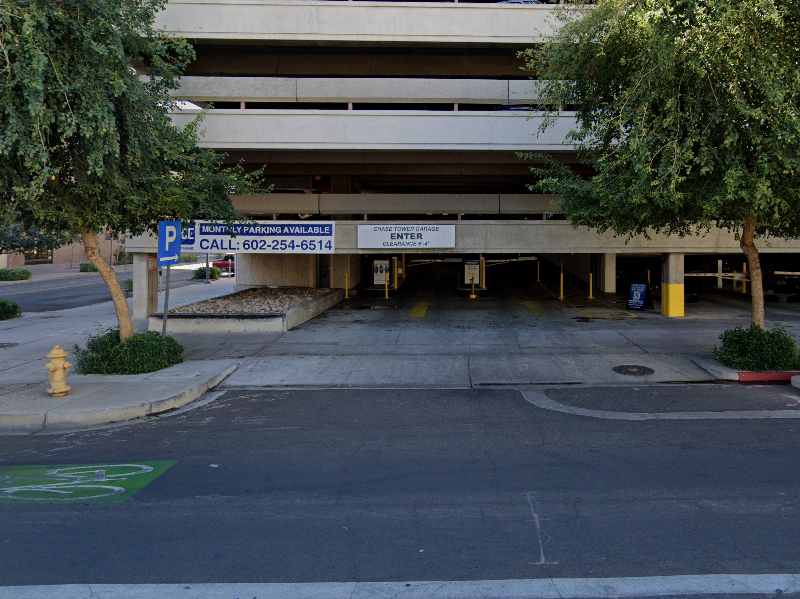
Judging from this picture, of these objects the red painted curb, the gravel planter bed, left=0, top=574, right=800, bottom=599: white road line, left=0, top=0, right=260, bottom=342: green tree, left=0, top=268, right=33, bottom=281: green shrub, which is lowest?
left=0, top=574, right=800, bottom=599: white road line

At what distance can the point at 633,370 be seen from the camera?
482 inches

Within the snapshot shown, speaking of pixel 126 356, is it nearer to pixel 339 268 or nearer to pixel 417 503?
pixel 417 503

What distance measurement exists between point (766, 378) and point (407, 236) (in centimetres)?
991

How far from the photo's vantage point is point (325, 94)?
18234mm

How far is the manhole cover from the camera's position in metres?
12.0

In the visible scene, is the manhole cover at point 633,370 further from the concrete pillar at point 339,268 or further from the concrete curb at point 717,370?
the concrete pillar at point 339,268

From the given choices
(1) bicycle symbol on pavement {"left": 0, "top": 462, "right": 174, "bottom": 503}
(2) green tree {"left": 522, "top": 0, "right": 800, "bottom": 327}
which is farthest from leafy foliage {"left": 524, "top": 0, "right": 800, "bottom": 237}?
(1) bicycle symbol on pavement {"left": 0, "top": 462, "right": 174, "bottom": 503}

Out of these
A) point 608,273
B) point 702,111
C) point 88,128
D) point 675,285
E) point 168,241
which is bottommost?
point 675,285

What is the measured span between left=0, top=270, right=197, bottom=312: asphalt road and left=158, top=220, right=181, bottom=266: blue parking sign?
13769 millimetres

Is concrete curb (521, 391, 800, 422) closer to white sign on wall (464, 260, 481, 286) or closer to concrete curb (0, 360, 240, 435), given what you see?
concrete curb (0, 360, 240, 435)

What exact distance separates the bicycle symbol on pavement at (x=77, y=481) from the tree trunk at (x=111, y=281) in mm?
5233

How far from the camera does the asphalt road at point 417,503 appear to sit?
491cm

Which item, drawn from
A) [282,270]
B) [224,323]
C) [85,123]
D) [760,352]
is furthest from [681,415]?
[282,270]

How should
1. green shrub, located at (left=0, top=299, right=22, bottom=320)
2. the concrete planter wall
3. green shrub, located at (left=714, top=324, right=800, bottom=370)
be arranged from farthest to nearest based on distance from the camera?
green shrub, located at (left=0, top=299, right=22, bottom=320), the concrete planter wall, green shrub, located at (left=714, top=324, right=800, bottom=370)
